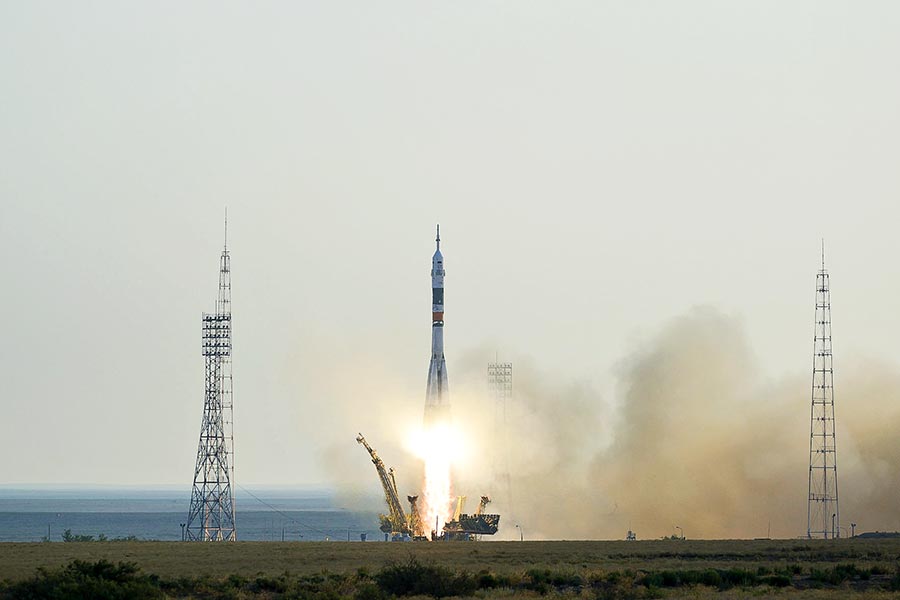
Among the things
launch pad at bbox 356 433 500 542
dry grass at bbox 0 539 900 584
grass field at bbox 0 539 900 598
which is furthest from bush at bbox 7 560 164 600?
launch pad at bbox 356 433 500 542

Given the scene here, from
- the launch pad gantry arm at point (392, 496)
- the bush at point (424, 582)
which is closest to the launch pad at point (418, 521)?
the launch pad gantry arm at point (392, 496)

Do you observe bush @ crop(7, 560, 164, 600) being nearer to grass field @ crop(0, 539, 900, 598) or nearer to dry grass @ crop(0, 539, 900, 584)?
grass field @ crop(0, 539, 900, 598)

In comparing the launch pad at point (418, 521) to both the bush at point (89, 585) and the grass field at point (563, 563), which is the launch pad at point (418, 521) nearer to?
the grass field at point (563, 563)

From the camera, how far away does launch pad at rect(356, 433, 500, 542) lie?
11669 cm

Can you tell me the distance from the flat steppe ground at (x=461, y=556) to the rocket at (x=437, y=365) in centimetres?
2034

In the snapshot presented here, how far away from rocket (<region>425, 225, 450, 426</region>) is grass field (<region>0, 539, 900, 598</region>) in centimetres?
2019

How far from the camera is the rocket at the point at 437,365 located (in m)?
118

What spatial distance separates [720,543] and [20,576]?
1698 inches

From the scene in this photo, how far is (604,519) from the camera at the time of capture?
135 meters

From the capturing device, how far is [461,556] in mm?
83062

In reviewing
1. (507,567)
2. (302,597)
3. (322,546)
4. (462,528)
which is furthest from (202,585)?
(462,528)

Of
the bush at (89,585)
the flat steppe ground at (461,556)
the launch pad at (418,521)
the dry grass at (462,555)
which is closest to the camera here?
the bush at (89,585)

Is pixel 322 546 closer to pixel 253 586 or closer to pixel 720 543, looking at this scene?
pixel 720 543

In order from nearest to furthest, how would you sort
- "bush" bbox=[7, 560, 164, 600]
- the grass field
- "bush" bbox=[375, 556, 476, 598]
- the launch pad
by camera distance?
"bush" bbox=[7, 560, 164, 600]
"bush" bbox=[375, 556, 476, 598]
the grass field
the launch pad
